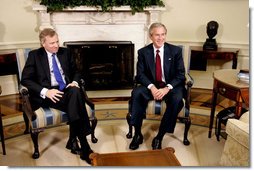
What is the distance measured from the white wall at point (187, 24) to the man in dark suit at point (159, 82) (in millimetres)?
1170

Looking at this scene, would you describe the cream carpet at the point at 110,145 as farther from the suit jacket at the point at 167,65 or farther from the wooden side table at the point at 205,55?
the wooden side table at the point at 205,55

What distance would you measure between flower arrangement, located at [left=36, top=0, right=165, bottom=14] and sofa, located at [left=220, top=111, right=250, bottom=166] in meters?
1.63

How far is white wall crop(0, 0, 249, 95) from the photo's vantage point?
9.68ft

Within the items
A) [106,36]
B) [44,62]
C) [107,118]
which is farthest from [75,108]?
[106,36]

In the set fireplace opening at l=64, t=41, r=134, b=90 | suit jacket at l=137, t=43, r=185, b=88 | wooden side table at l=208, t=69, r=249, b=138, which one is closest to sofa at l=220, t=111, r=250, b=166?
wooden side table at l=208, t=69, r=249, b=138

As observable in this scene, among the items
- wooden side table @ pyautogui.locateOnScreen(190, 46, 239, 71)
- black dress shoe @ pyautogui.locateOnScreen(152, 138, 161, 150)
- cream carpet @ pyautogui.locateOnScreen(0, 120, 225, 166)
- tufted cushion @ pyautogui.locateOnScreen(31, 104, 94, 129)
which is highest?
wooden side table @ pyautogui.locateOnScreen(190, 46, 239, 71)

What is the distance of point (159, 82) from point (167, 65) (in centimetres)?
12

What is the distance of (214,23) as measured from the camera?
2.93 metres

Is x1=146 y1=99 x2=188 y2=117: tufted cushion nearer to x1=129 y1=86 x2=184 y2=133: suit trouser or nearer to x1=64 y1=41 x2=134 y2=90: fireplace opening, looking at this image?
x1=129 y1=86 x2=184 y2=133: suit trouser

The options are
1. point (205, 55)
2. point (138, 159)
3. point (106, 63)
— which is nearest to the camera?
point (138, 159)

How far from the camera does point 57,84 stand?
2029 mm

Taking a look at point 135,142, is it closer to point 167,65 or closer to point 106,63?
point 167,65

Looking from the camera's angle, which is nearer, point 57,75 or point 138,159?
point 138,159

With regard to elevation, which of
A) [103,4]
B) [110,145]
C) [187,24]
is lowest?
[110,145]
